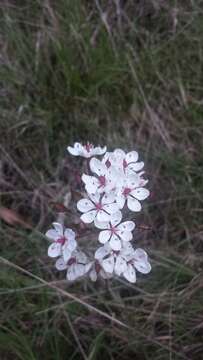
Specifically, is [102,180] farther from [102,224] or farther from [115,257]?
[115,257]

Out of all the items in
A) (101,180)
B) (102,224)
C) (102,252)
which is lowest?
(102,252)

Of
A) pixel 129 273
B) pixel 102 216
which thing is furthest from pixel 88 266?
pixel 102 216

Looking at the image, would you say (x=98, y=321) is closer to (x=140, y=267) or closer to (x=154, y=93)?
(x=140, y=267)

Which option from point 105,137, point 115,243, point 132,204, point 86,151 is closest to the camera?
point 115,243

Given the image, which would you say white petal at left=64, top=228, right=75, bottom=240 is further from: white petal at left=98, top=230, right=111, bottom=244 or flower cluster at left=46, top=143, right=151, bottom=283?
white petal at left=98, top=230, right=111, bottom=244

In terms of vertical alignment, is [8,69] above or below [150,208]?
above

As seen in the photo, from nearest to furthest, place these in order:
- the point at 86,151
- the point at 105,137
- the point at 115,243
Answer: the point at 115,243, the point at 86,151, the point at 105,137

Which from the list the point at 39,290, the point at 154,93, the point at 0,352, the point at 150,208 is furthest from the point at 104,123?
the point at 0,352
